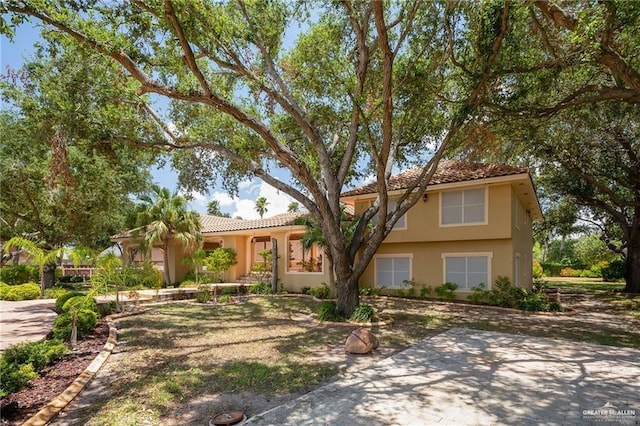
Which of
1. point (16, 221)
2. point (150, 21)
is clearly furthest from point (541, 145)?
point (16, 221)

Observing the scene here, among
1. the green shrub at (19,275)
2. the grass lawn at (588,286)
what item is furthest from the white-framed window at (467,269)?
the green shrub at (19,275)

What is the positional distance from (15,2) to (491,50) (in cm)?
993

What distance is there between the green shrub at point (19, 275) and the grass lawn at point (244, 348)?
1358 centimetres

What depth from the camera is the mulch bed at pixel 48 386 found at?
15.3ft

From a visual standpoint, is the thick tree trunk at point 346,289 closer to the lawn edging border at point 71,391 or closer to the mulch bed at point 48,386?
the lawn edging border at point 71,391

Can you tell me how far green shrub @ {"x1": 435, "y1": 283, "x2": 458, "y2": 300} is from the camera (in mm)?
16031

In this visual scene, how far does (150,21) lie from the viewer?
8.01m

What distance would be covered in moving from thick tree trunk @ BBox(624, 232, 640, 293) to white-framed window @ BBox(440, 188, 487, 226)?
12653 millimetres

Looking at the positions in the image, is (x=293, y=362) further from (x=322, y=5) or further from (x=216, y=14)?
(x=322, y=5)

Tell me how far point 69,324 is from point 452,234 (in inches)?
557

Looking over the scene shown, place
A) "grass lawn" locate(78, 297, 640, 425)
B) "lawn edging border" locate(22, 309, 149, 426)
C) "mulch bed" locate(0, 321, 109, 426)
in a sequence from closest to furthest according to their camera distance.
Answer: "lawn edging border" locate(22, 309, 149, 426)
"mulch bed" locate(0, 321, 109, 426)
"grass lawn" locate(78, 297, 640, 425)

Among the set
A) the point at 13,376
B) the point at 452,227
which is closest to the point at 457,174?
the point at 452,227

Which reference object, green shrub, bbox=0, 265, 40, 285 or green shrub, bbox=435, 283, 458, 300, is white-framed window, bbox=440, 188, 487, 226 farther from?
green shrub, bbox=0, 265, 40, 285

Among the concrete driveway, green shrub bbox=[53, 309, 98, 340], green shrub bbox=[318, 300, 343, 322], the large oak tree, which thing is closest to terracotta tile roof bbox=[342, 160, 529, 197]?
green shrub bbox=[318, 300, 343, 322]
